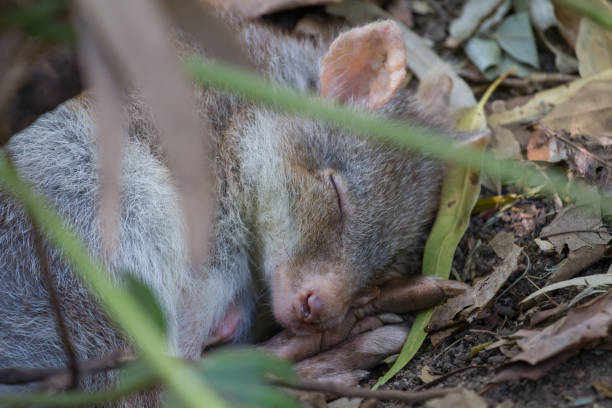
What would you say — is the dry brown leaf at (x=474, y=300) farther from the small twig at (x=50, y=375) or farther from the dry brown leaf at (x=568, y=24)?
the dry brown leaf at (x=568, y=24)

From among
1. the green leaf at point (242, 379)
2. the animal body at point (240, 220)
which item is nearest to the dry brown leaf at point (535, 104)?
the animal body at point (240, 220)

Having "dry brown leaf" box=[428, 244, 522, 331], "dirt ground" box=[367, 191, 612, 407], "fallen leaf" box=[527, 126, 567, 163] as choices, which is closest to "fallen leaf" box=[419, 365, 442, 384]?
"dirt ground" box=[367, 191, 612, 407]

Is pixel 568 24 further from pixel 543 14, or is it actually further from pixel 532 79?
pixel 532 79

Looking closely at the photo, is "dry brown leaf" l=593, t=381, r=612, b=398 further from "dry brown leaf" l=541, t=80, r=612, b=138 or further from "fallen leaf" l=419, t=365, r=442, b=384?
"dry brown leaf" l=541, t=80, r=612, b=138

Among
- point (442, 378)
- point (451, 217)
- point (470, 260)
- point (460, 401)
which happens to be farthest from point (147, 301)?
point (451, 217)

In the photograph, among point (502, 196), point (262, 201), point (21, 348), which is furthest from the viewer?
point (502, 196)

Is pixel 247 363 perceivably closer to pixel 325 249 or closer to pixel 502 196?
pixel 325 249

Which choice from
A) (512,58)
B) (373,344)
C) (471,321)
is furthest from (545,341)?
(512,58)
